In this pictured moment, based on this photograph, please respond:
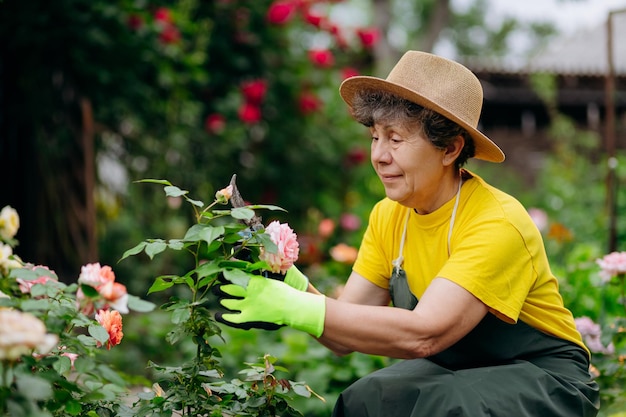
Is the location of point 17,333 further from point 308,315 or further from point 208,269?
point 308,315

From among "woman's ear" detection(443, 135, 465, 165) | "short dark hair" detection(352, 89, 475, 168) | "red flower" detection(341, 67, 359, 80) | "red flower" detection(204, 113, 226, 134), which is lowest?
"red flower" detection(204, 113, 226, 134)

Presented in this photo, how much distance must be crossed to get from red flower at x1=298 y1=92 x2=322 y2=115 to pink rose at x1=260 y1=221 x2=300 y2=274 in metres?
4.34

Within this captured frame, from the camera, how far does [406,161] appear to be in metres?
2.19

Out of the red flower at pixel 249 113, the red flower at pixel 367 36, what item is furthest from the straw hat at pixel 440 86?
the red flower at pixel 367 36

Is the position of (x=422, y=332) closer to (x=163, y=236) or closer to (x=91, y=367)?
(x=91, y=367)

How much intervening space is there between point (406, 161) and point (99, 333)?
88cm

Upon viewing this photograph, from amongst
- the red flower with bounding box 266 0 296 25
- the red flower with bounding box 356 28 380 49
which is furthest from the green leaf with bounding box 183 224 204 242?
the red flower with bounding box 356 28 380 49

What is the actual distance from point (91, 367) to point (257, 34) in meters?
4.82

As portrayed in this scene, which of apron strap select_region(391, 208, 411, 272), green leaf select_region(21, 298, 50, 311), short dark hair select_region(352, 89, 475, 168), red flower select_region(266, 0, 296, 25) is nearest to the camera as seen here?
green leaf select_region(21, 298, 50, 311)

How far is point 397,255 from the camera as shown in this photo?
2.45 metres

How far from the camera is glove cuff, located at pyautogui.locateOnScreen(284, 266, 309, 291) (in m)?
2.16

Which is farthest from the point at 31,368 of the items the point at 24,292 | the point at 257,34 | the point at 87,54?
the point at 257,34

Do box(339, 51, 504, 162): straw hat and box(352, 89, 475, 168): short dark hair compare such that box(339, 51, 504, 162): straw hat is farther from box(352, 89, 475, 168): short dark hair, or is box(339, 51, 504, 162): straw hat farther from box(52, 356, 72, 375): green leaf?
box(52, 356, 72, 375): green leaf

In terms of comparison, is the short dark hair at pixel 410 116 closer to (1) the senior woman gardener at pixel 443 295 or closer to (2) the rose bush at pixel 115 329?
(1) the senior woman gardener at pixel 443 295
